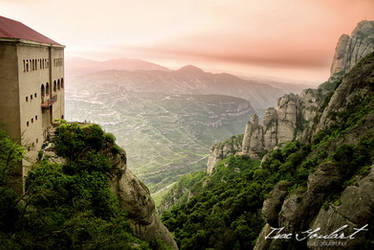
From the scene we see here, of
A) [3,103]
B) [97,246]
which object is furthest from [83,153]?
[97,246]

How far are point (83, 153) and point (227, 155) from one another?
341 ft

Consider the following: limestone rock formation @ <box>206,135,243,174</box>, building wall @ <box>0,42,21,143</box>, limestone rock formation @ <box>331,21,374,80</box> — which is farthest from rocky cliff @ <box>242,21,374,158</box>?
building wall @ <box>0,42,21,143</box>

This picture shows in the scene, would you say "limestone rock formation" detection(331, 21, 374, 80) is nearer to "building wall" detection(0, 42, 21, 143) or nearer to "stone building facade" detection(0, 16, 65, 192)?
"stone building facade" detection(0, 16, 65, 192)

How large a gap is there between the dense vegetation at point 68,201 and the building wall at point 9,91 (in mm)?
4234

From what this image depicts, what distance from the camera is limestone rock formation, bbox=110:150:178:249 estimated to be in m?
28.8

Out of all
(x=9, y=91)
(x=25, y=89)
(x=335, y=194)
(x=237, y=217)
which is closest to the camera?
(x=335, y=194)

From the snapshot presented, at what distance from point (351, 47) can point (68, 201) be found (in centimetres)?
14291

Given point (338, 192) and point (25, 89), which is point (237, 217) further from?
point (25, 89)

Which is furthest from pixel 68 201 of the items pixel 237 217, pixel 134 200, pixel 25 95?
pixel 237 217

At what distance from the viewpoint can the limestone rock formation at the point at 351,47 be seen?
11650 centimetres

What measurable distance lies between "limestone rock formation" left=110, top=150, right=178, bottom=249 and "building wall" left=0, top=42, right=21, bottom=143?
10.8 metres

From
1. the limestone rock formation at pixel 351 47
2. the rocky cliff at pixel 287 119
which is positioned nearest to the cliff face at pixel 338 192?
the rocky cliff at pixel 287 119

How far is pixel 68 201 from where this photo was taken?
24.1m

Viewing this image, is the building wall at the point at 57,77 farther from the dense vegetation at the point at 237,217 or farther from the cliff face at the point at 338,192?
the cliff face at the point at 338,192
